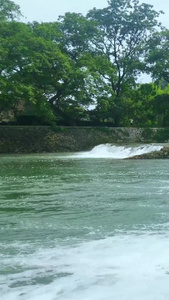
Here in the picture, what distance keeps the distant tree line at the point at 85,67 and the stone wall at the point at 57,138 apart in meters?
1.40

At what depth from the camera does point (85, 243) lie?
5523mm

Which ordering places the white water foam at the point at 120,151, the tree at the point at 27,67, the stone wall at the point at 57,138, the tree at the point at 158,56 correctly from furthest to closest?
the tree at the point at 158,56
the stone wall at the point at 57,138
the tree at the point at 27,67
the white water foam at the point at 120,151

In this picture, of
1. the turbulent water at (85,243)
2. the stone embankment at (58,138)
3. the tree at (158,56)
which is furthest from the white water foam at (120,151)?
the turbulent water at (85,243)

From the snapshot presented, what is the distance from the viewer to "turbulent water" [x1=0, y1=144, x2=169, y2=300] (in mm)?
3992

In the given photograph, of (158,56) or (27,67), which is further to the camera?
(158,56)

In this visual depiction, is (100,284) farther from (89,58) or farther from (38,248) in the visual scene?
(89,58)

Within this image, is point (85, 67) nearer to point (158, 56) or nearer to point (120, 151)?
point (158, 56)

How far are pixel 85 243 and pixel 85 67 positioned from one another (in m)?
31.1

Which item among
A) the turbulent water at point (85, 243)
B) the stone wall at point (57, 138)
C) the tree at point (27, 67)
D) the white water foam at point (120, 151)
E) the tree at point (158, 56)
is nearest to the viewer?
the turbulent water at point (85, 243)

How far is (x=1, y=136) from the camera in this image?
33.1 metres

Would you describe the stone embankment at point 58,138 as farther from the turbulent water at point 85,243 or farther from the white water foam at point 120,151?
the turbulent water at point 85,243

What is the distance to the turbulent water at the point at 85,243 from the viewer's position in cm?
399

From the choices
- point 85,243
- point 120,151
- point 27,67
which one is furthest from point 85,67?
point 85,243

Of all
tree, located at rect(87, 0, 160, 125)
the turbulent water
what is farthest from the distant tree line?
the turbulent water
